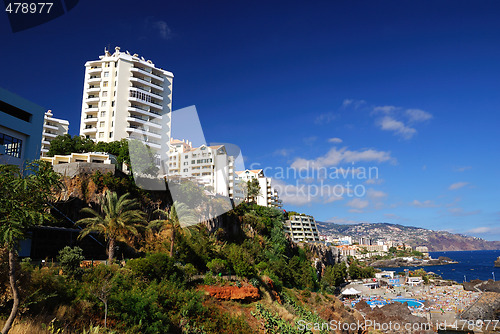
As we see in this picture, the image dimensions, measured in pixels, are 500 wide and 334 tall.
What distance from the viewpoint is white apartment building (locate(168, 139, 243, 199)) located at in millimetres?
88938

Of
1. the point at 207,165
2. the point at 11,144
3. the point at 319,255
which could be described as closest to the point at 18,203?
the point at 11,144

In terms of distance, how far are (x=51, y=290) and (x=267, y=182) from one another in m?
97.1

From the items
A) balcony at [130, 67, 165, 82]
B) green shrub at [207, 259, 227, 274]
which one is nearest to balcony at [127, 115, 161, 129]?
balcony at [130, 67, 165, 82]

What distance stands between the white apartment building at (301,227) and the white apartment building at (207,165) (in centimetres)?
2143

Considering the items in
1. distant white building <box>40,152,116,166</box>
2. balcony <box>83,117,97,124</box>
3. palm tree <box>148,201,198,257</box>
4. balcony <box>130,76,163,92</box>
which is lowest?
palm tree <box>148,201,198,257</box>

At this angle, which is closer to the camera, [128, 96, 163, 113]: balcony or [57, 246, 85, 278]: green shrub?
[57, 246, 85, 278]: green shrub

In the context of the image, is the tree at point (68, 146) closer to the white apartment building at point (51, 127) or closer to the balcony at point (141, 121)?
the balcony at point (141, 121)

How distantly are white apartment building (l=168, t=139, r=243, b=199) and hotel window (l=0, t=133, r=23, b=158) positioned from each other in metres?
58.4

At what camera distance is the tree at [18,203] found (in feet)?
29.4

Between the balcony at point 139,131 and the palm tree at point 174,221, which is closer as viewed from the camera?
the palm tree at point 174,221

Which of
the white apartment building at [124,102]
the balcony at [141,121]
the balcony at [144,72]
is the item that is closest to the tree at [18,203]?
the white apartment building at [124,102]

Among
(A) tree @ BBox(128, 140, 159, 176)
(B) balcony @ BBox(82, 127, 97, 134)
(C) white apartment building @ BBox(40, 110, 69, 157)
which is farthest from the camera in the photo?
(C) white apartment building @ BBox(40, 110, 69, 157)

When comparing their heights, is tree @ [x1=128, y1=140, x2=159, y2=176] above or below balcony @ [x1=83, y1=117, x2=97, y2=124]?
below

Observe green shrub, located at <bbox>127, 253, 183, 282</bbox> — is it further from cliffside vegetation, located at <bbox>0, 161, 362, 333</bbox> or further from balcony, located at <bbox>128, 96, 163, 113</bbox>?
balcony, located at <bbox>128, 96, 163, 113</bbox>
